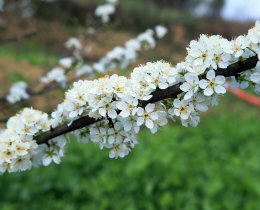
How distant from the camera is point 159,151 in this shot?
16.6ft

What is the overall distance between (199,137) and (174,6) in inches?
416

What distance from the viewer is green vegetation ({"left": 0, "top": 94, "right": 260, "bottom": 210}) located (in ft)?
12.6

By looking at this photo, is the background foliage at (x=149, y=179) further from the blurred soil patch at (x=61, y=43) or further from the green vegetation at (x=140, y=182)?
the blurred soil patch at (x=61, y=43)

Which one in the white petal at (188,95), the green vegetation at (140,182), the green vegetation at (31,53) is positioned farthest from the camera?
the green vegetation at (31,53)

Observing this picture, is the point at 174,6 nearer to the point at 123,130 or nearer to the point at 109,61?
the point at 109,61

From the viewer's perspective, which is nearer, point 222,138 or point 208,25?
point 222,138

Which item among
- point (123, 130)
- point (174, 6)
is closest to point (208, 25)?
point (174, 6)

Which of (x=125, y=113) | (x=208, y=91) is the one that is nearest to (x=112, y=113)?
(x=125, y=113)

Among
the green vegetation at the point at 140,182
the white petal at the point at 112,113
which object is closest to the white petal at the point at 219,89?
the white petal at the point at 112,113

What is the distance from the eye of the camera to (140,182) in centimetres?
416

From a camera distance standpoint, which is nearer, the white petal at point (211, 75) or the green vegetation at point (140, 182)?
the white petal at point (211, 75)

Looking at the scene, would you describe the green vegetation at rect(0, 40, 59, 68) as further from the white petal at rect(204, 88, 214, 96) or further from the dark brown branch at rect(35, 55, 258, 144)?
the white petal at rect(204, 88, 214, 96)

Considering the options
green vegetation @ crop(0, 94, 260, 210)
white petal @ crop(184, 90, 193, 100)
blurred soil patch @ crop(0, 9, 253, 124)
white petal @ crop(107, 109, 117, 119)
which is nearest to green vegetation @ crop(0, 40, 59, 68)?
blurred soil patch @ crop(0, 9, 253, 124)

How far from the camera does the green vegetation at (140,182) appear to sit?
3834 millimetres
